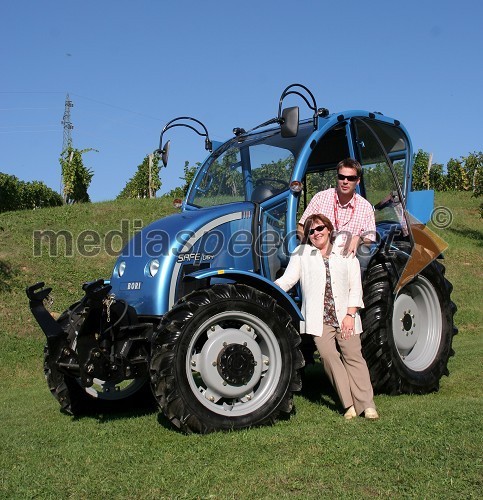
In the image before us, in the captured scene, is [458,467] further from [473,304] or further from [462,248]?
[462,248]

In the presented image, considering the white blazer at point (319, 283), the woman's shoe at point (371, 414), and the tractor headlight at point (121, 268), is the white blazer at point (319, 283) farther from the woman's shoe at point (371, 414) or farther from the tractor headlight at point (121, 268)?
the tractor headlight at point (121, 268)

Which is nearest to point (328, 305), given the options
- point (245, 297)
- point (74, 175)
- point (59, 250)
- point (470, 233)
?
point (245, 297)

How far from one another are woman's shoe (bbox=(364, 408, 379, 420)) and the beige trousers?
0.37ft

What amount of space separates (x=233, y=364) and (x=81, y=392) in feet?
5.56

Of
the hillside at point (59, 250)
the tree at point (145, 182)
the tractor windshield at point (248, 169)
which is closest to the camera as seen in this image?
the tractor windshield at point (248, 169)

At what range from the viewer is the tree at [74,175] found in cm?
3625

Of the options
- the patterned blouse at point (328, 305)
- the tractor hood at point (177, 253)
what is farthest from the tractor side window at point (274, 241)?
the patterned blouse at point (328, 305)

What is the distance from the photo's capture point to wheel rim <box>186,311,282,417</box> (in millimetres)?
4836

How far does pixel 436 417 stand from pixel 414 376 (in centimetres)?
140

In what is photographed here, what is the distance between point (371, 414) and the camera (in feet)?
16.9

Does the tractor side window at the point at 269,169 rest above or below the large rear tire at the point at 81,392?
above

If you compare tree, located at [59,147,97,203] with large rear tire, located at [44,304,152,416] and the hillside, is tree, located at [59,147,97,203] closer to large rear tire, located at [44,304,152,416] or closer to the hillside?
the hillside

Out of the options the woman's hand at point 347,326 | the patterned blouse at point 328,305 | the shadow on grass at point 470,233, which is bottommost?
the woman's hand at point 347,326

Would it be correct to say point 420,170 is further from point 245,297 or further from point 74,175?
point 245,297
